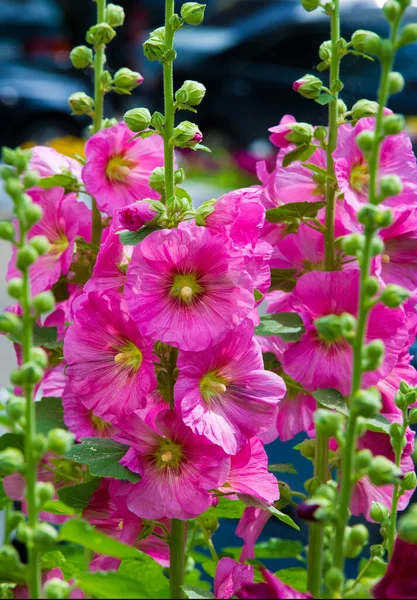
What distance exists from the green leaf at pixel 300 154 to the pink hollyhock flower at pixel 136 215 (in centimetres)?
18

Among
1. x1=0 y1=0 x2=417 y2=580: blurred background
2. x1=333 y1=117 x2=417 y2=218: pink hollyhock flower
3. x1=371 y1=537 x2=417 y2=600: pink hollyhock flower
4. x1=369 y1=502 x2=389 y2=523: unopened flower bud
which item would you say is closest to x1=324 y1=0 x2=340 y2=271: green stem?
x1=333 y1=117 x2=417 y2=218: pink hollyhock flower

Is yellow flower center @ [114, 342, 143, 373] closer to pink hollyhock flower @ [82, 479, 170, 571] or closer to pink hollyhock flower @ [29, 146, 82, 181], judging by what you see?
pink hollyhock flower @ [82, 479, 170, 571]

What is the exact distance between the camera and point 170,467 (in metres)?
0.75

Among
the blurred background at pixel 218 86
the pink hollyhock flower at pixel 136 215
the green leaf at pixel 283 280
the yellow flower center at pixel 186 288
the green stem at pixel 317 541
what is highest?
the pink hollyhock flower at pixel 136 215

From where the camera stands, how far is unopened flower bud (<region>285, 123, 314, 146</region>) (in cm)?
84

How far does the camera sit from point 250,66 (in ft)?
28.1

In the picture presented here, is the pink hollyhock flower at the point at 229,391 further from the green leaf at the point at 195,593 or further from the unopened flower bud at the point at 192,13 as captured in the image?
the unopened flower bud at the point at 192,13

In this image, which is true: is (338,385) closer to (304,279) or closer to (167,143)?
(304,279)

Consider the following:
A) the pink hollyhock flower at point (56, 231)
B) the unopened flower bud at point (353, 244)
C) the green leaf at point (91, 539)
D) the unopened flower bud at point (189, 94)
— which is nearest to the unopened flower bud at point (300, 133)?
the unopened flower bud at point (189, 94)

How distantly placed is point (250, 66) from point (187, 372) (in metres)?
8.11

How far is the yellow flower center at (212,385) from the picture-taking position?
2.45 feet

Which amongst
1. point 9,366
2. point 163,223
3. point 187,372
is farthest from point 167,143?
point 9,366

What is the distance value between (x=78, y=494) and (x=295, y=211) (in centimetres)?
29

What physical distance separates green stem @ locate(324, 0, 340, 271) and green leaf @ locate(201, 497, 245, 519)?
0.74 ft
